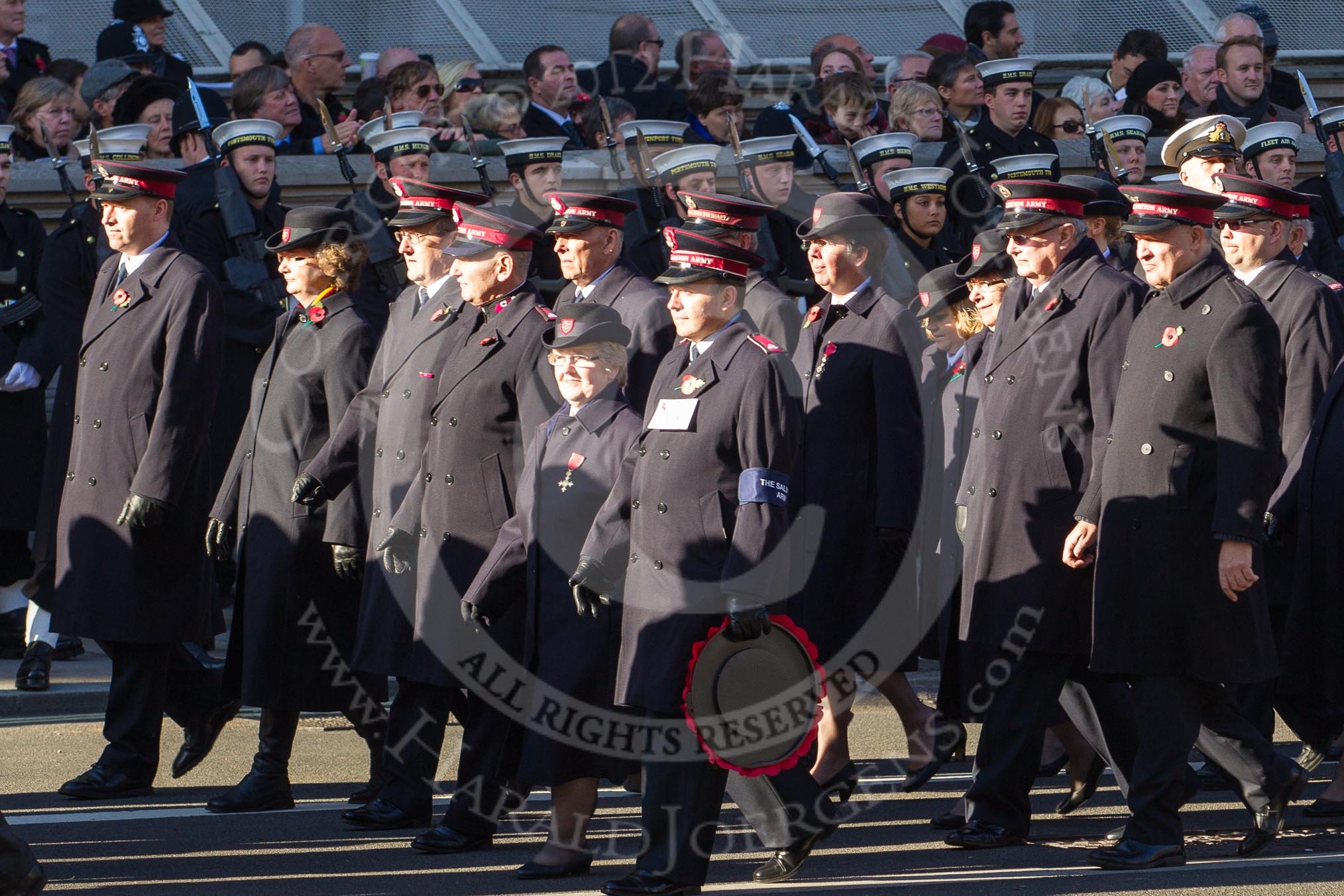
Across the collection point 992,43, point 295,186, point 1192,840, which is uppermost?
point 992,43

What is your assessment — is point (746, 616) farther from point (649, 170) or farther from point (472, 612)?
point (649, 170)

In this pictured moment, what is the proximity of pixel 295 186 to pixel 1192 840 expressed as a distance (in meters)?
6.22

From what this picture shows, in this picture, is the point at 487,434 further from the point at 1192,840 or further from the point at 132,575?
the point at 1192,840

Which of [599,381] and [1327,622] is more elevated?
[599,381]

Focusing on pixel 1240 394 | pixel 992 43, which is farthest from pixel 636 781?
pixel 992 43

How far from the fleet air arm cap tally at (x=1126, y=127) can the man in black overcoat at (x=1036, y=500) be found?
13.0ft

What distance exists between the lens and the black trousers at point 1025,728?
22.1 feet

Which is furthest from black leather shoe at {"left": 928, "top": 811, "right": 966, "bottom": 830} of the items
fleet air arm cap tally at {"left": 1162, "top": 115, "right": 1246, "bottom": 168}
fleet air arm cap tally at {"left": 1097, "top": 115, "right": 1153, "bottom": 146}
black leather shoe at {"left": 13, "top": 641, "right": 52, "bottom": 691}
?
fleet air arm cap tally at {"left": 1097, "top": 115, "right": 1153, "bottom": 146}

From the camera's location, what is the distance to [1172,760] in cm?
640

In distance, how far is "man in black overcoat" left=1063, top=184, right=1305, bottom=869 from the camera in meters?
6.31

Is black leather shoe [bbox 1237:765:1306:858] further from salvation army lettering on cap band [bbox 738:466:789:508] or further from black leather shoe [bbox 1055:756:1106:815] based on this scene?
salvation army lettering on cap band [bbox 738:466:789:508]

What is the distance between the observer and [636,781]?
7777 millimetres

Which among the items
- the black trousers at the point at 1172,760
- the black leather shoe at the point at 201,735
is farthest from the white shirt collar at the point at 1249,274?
the black leather shoe at the point at 201,735

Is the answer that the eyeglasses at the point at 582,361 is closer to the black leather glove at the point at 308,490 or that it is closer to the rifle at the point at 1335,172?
the black leather glove at the point at 308,490
